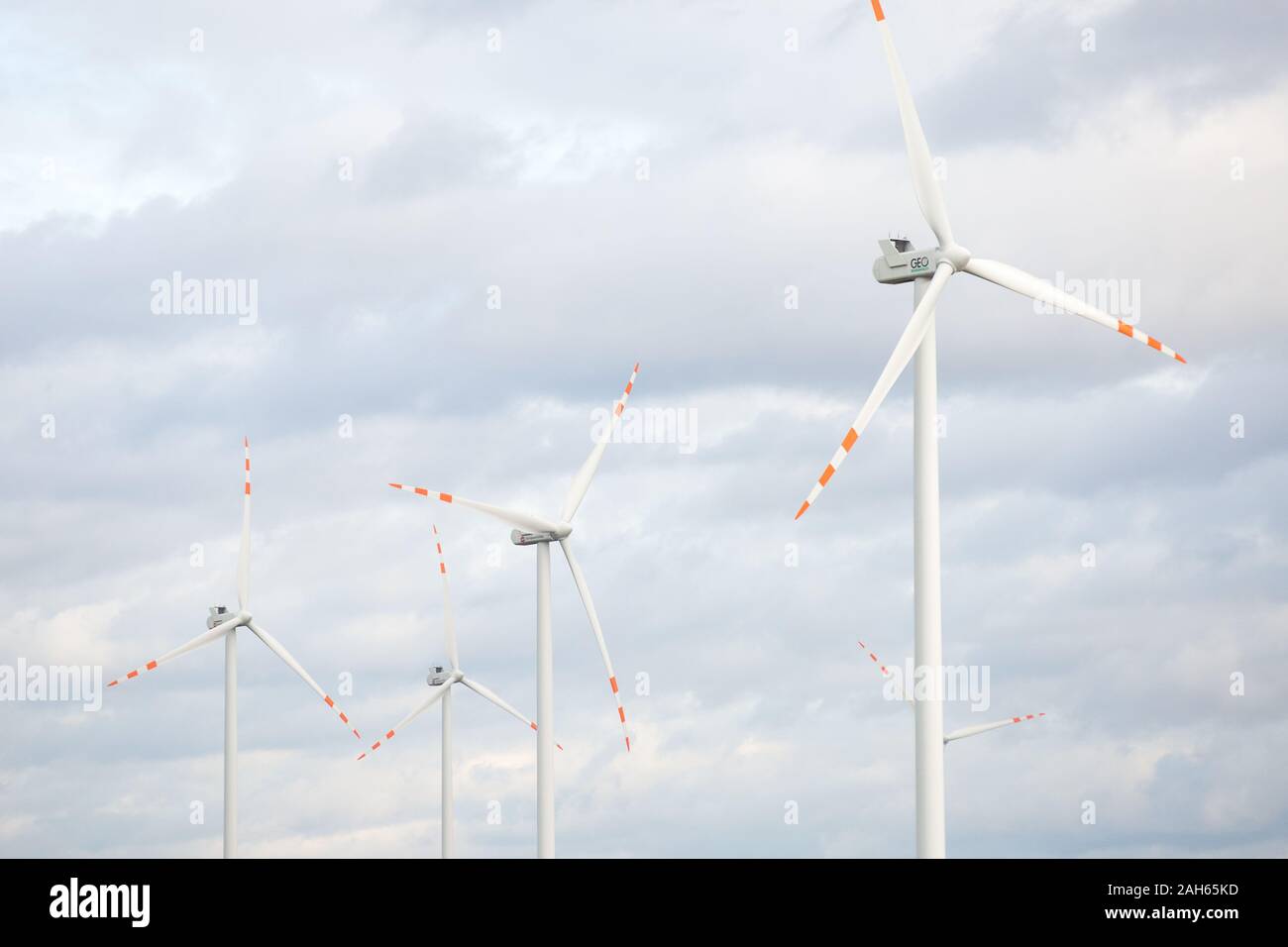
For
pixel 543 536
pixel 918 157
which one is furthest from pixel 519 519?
pixel 918 157

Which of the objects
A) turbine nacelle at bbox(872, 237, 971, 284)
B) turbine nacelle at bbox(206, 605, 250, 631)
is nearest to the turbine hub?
turbine nacelle at bbox(872, 237, 971, 284)

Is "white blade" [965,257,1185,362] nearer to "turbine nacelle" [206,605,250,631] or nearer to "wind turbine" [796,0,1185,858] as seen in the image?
"wind turbine" [796,0,1185,858]

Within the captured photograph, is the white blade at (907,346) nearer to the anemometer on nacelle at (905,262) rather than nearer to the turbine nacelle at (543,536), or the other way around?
the anemometer on nacelle at (905,262)

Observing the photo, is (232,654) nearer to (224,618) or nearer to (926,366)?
(224,618)

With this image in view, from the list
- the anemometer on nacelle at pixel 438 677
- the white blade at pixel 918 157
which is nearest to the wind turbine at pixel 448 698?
the anemometer on nacelle at pixel 438 677
